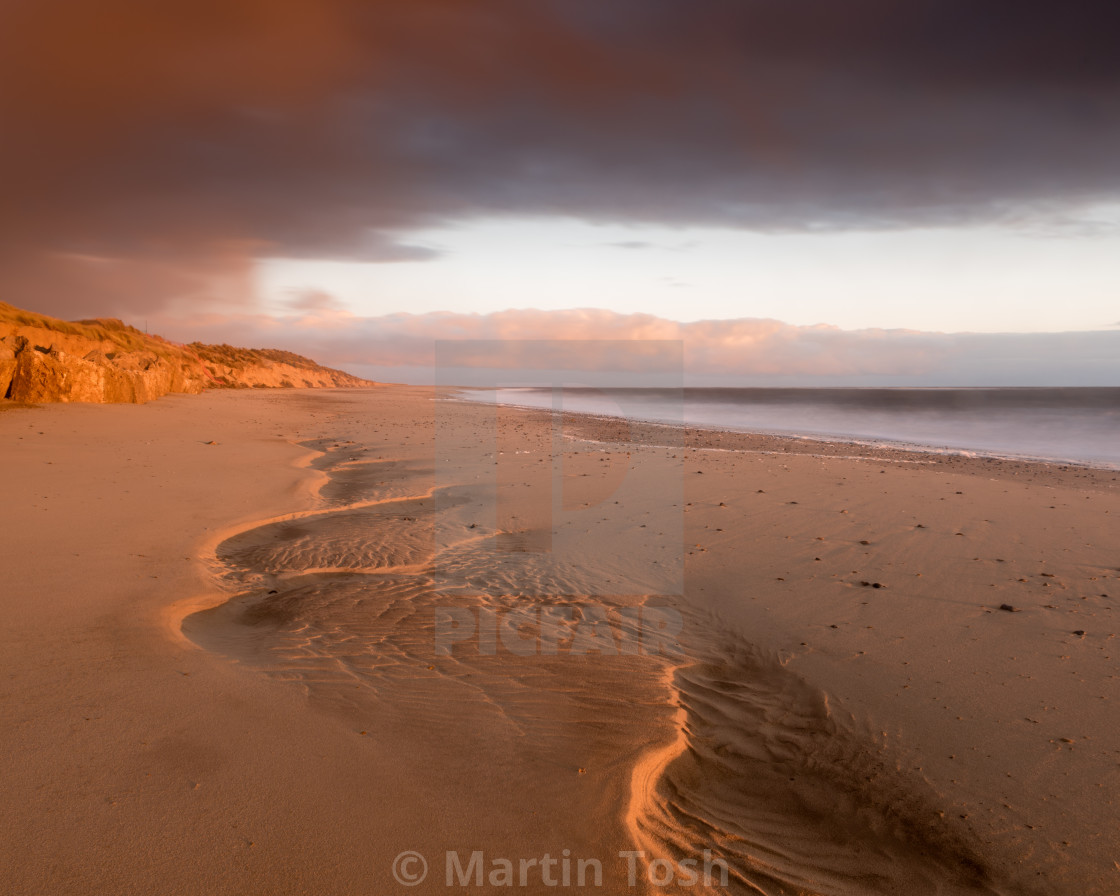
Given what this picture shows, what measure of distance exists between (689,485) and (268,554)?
821 centimetres

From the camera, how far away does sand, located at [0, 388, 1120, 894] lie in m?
2.85

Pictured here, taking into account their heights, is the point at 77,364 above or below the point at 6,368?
above

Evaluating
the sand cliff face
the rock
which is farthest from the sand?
the sand cliff face

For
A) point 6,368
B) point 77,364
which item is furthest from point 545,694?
point 77,364

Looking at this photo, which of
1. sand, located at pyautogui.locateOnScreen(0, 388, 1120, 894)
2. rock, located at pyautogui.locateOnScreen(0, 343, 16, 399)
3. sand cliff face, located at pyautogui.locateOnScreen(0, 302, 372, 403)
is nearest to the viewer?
sand, located at pyautogui.locateOnScreen(0, 388, 1120, 894)

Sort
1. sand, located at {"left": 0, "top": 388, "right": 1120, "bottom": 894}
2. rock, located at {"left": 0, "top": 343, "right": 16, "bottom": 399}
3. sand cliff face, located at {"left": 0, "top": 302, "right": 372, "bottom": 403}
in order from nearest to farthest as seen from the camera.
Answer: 1. sand, located at {"left": 0, "top": 388, "right": 1120, "bottom": 894}
2. rock, located at {"left": 0, "top": 343, "right": 16, "bottom": 399}
3. sand cliff face, located at {"left": 0, "top": 302, "right": 372, "bottom": 403}

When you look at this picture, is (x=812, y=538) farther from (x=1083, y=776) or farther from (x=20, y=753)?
(x=20, y=753)

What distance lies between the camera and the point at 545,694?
445 cm

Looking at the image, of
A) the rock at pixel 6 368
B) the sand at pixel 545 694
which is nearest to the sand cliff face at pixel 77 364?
the rock at pixel 6 368

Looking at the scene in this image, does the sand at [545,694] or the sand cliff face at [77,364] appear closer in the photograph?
the sand at [545,694]

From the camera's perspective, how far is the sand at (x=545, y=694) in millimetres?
2846

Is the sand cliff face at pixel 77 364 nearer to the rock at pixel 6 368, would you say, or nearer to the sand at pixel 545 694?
the rock at pixel 6 368

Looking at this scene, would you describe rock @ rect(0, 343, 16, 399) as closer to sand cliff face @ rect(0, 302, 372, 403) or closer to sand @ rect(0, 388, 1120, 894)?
sand cliff face @ rect(0, 302, 372, 403)

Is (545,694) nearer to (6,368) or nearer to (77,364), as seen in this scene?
(6,368)
